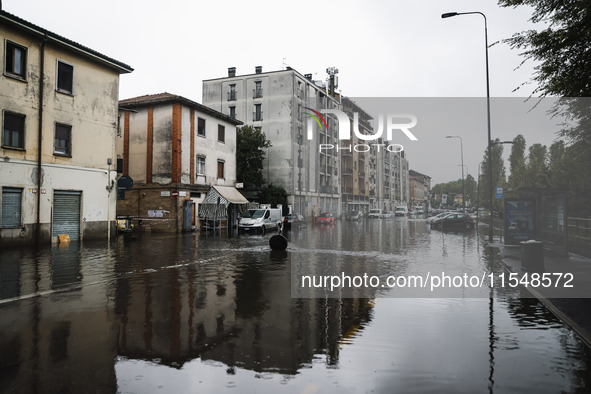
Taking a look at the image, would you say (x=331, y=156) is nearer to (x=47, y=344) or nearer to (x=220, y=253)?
(x=220, y=253)

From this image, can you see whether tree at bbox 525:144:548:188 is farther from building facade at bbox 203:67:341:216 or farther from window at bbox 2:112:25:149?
window at bbox 2:112:25:149

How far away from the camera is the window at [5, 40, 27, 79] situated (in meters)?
17.7

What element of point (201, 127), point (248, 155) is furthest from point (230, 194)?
point (248, 155)

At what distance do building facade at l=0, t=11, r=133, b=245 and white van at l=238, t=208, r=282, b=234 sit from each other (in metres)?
8.83

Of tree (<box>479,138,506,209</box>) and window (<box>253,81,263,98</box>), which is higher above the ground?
window (<box>253,81,263,98</box>)

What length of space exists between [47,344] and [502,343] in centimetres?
534

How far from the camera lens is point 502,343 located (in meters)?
5.02

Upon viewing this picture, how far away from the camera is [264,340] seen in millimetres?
5070

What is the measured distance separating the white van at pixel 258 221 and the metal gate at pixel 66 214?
1074 cm

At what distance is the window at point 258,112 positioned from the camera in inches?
1976

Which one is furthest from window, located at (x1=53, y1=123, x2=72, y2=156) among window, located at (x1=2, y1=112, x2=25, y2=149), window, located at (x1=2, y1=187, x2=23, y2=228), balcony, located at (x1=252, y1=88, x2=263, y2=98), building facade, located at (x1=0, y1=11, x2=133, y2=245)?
balcony, located at (x1=252, y1=88, x2=263, y2=98)

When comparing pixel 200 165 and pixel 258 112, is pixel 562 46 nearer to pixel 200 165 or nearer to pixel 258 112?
pixel 200 165

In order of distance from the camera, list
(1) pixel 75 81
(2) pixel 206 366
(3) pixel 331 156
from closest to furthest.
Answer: (2) pixel 206 366
(1) pixel 75 81
(3) pixel 331 156

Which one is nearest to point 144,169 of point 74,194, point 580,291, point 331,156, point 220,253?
point 74,194
